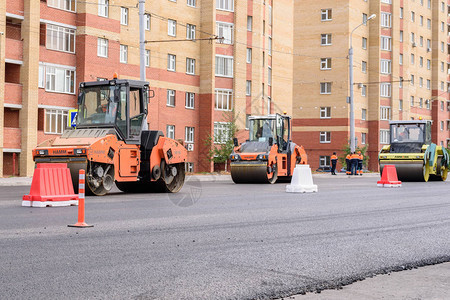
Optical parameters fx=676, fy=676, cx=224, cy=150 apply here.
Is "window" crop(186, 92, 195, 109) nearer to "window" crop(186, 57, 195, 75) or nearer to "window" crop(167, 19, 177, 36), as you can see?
"window" crop(186, 57, 195, 75)

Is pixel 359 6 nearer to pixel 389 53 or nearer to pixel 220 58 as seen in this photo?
pixel 389 53

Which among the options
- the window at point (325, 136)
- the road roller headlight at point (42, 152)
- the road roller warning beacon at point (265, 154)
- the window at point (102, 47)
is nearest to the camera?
the road roller headlight at point (42, 152)

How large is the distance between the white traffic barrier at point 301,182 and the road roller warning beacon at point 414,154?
10.9 metres

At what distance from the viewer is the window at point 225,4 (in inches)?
2134

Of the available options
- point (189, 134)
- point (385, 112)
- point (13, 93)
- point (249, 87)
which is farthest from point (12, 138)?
point (385, 112)

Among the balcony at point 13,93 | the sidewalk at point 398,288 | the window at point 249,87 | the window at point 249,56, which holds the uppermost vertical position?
the window at point 249,56

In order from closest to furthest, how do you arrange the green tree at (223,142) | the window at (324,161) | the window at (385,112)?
the green tree at (223,142)
the window at (324,161)
the window at (385,112)

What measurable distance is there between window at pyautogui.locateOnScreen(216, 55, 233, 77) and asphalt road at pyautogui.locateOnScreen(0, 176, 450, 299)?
39094mm

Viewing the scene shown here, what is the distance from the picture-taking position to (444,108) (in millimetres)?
93000

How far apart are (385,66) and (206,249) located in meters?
70.6

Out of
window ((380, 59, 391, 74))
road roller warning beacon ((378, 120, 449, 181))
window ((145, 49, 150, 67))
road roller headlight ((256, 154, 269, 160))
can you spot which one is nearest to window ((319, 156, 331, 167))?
window ((380, 59, 391, 74))

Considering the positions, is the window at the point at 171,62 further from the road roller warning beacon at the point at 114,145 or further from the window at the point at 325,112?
the road roller warning beacon at the point at 114,145

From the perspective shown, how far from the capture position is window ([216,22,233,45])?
5419cm

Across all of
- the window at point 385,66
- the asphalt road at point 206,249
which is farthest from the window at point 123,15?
the window at point 385,66
